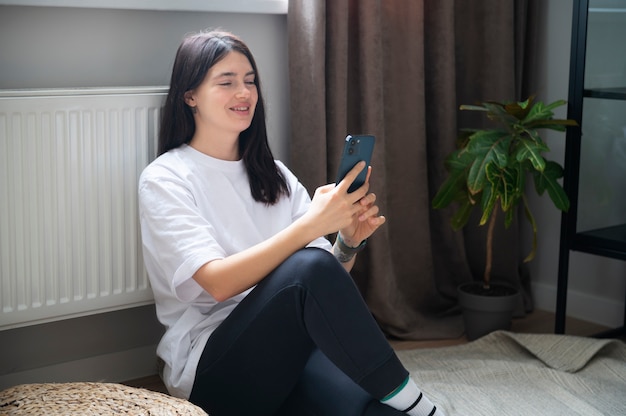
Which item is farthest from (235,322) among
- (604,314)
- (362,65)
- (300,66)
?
(604,314)

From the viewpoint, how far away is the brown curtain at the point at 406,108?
228cm

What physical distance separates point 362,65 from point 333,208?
887 mm

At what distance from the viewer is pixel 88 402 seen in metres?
1.47

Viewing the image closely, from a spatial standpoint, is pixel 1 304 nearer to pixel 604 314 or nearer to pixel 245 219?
pixel 245 219

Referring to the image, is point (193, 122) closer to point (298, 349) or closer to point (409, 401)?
point (298, 349)

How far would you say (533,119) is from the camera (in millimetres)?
2332

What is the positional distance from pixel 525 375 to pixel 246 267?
1009 mm

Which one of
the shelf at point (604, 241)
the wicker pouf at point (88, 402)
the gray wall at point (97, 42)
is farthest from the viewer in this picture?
the shelf at point (604, 241)

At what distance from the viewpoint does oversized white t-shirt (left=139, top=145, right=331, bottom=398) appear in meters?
1.59

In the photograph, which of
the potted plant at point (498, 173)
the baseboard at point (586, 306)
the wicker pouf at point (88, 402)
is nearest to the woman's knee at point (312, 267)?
the wicker pouf at point (88, 402)

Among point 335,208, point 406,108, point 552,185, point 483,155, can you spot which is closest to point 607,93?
point 552,185

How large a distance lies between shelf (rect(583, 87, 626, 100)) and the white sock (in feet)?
4.02

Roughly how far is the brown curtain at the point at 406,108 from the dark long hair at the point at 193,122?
17.8 inches

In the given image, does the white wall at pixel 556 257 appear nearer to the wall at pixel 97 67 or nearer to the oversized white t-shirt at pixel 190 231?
the wall at pixel 97 67
